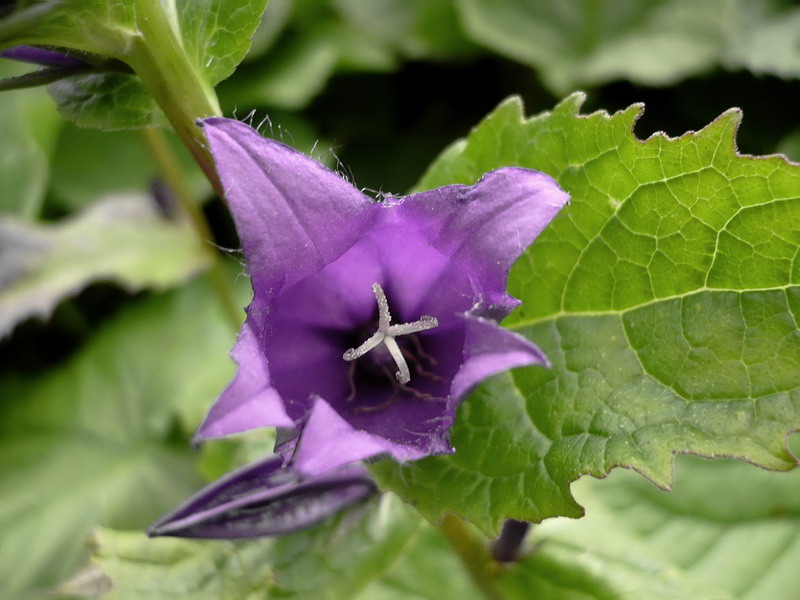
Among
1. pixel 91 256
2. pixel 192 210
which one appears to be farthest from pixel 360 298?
pixel 91 256

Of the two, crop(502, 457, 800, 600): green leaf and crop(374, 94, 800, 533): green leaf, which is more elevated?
crop(374, 94, 800, 533): green leaf

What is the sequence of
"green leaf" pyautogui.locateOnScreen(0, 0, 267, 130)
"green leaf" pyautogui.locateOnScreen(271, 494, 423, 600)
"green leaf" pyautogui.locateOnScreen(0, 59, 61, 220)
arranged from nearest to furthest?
1. "green leaf" pyautogui.locateOnScreen(0, 0, 267, 130)
2. "green leaf" pyautogui.locateOnScreen(271, 494, 423, 600)
3. "green leaf" pyautogui.locateOnScreen(0, 59, 61, 220)

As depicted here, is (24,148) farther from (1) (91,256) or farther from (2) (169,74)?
(2) (169,74)

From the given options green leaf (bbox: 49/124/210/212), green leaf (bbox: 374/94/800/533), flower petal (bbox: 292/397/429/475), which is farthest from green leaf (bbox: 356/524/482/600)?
green leaf (bbox: 49/124/210/212)

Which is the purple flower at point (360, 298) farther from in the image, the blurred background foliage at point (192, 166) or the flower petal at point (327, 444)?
the blurred background foliage at point (192, 166)

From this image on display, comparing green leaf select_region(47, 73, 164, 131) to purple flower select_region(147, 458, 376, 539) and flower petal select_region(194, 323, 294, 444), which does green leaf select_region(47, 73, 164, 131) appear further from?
purple flower select_region(147, 458, 376, 539)

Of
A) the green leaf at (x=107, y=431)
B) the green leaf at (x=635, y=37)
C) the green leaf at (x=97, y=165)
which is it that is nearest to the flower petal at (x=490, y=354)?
the green leaf at (x=107, y=431)

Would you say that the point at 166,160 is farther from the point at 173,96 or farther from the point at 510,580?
the point at 510,580

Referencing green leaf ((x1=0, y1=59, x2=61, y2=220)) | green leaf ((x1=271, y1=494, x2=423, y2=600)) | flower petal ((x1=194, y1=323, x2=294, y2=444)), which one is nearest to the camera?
flower petal ((x1=194, y1=323, x2=294, y2=444))
